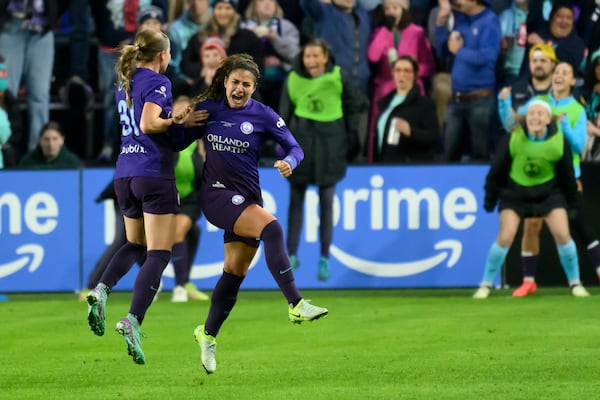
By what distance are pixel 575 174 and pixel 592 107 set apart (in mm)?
1693

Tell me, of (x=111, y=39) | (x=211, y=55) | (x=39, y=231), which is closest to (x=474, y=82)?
(x=211, y=55)

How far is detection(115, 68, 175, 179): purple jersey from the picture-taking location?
9.47m

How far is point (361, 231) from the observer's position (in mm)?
16625

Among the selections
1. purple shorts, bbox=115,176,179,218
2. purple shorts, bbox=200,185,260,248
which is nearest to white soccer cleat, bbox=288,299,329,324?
purple shorts, bbox=200,185,260,248

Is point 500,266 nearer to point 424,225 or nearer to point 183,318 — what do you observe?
point 424,225

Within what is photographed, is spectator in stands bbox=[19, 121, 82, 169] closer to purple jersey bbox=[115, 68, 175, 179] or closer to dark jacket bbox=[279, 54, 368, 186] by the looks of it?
dark jacket bbox=[279, 54, 368, 186]

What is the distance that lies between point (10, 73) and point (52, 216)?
2161 mm

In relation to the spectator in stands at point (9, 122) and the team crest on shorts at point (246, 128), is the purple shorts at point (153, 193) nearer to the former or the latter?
the team crest on shorts at point (246, 128)

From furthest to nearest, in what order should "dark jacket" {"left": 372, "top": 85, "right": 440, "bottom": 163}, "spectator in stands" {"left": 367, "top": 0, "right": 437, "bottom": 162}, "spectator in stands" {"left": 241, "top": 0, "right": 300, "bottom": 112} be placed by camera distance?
"spectator in stands" {"left": 241, "top": 0, "right": 300, "bottom": 112}
"spectator in stands" {"left": 367, "top": 0, "right": 437, "bottom": 162}
"dark jacket" {"left": 372, "top": 85, "right": 440, "bottom": 163}

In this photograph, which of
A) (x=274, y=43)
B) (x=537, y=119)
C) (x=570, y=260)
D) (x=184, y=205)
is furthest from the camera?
(x=274, y=43)

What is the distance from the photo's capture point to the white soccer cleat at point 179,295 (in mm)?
15727

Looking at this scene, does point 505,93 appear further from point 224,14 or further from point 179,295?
point 179,295

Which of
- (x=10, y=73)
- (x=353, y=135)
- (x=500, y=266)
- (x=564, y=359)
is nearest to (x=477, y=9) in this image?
(x=353, y=135)

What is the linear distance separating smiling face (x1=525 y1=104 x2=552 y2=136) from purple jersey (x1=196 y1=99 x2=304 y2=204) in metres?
6.19
